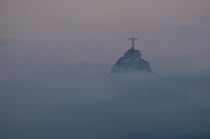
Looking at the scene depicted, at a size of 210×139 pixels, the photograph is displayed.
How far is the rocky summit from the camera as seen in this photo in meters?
2.98

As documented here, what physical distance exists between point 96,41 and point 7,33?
0.95 m

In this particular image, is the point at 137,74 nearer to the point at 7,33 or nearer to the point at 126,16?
the point at 126,16

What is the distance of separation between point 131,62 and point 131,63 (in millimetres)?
52

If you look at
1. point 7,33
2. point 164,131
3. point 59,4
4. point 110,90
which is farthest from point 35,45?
point 164,131

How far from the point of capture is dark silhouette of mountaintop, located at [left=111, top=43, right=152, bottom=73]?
2980 millimetres

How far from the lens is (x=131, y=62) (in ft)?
9.73

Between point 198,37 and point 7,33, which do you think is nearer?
point 7,33

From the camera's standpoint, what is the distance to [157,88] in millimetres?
3088

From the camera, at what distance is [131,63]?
3.02 metres

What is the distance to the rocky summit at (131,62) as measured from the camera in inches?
117

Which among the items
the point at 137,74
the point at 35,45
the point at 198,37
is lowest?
the point at 137,74

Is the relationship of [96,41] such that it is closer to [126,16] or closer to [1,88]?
[126,16]

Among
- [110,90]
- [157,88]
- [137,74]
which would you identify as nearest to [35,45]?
[110,90]

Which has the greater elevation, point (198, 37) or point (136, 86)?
point (198, 37)
